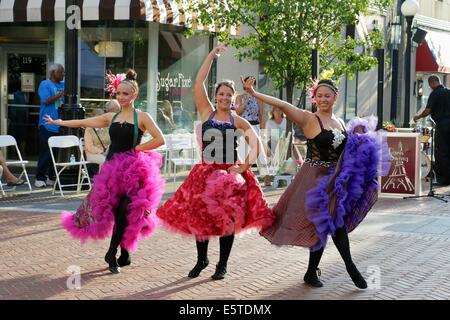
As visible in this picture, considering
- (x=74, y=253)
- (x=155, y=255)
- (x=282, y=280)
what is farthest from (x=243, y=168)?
(x=74, y=253)

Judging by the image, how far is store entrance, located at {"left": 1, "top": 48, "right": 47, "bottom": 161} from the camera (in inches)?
682

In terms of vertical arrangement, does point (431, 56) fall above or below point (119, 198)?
above

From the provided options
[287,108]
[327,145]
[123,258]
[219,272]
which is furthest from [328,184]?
[123,258]

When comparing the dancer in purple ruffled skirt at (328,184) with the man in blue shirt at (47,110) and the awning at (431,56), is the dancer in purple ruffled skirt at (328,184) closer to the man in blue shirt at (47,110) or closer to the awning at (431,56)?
the man in blue shirt at (47,110)

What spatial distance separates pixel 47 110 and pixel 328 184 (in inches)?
325

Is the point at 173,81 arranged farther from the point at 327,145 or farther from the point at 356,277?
the point at 356,277

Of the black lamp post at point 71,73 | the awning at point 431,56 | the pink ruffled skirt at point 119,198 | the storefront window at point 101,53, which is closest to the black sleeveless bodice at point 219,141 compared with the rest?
the pink ruffled skirt at point 119,198

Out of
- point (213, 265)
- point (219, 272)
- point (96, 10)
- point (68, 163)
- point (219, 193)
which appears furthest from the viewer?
point (96, 10)

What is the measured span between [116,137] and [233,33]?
1073 centimetres

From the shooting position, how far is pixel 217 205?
7.48m

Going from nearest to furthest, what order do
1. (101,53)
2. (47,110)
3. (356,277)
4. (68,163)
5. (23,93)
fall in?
1. (356,277)
2. (68,163)
3. (47,110)
4. (101,53)
5. (23,93)

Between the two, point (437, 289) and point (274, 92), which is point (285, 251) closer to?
point (437, 289)

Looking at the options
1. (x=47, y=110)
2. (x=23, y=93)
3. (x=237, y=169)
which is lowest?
(x=237, y=169)

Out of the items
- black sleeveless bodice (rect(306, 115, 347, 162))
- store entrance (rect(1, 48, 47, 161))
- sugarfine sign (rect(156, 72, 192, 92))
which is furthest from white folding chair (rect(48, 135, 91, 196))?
black sleeveless bodice (rect(306, 115, 347, 162))
